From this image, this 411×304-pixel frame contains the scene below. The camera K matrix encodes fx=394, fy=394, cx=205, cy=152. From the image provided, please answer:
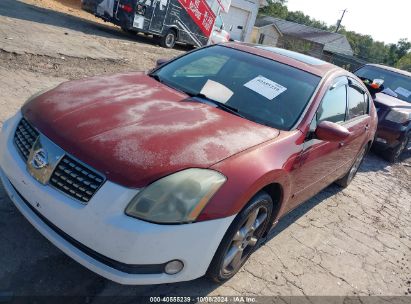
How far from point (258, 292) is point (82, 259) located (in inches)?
56.2

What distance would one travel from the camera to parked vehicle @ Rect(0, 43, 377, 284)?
2.24 m

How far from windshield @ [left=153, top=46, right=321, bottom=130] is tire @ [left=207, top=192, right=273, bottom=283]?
28.2 inches

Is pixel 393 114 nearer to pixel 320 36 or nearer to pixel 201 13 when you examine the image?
pixel 201 13

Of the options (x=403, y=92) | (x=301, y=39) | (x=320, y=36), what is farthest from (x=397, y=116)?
(x=320, y=36)

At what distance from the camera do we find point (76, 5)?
68.7 ft

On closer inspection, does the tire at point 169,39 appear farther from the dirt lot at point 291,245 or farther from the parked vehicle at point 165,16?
the dirt lot at point 291,245

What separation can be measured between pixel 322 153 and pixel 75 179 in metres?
2.30

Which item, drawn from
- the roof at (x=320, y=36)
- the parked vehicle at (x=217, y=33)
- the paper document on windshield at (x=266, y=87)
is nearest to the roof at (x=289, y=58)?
the paper document on windshield at (x=266, y=87)

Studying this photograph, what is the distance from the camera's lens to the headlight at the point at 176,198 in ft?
7.28

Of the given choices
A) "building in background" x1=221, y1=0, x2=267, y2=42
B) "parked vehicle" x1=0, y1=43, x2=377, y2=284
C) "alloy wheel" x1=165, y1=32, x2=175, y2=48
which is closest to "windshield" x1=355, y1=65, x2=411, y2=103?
"parked vehicle" x1=0, y1=43, x2=377, y2=284

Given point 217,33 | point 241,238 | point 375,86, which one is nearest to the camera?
point 241,238

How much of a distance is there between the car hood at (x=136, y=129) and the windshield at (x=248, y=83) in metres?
0.23

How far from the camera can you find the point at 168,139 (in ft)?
8.44

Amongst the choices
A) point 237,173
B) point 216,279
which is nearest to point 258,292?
point 216,279
